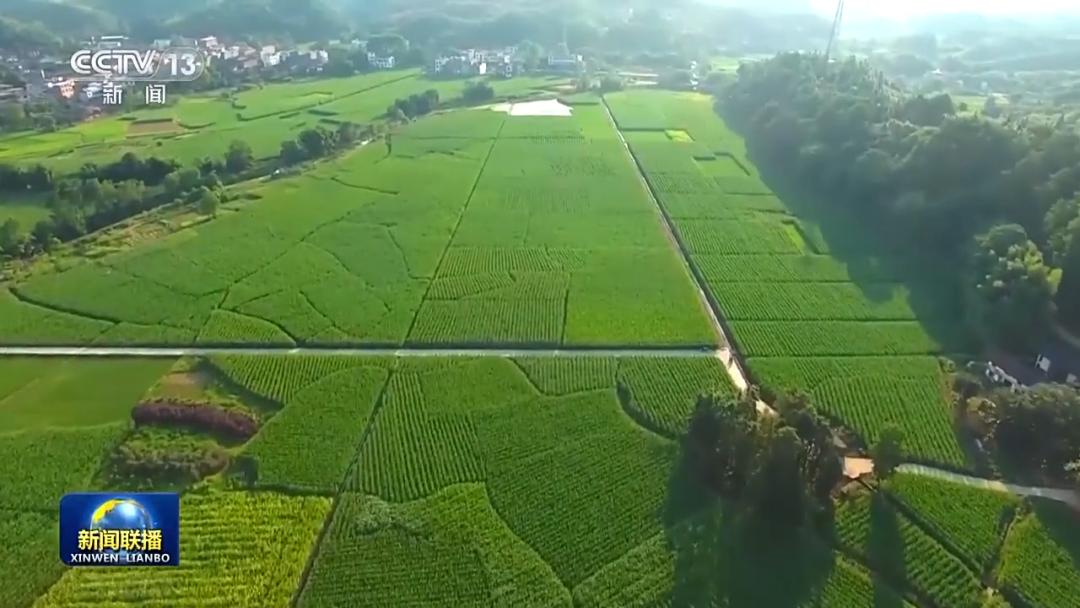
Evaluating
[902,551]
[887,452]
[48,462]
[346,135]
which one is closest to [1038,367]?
[887,452]

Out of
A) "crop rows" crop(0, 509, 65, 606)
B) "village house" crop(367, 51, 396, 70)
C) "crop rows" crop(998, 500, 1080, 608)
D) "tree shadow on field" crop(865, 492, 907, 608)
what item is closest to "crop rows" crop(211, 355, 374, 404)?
"crop rows" crop(0, 509, 65, 606)

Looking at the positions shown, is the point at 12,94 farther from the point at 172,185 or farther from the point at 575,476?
the point at 575,476

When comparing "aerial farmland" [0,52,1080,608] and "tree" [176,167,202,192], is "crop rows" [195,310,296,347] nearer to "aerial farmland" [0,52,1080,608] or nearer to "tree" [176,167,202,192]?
"aerial farmland" [0,52,1080,608]

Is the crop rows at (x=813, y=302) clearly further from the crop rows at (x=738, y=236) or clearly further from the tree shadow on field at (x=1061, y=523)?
the tree shadow on field at (x=1061, y=523)

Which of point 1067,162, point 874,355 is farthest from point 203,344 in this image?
point 1067,162

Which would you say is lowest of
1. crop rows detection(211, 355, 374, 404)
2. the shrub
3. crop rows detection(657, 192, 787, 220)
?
the shrub
